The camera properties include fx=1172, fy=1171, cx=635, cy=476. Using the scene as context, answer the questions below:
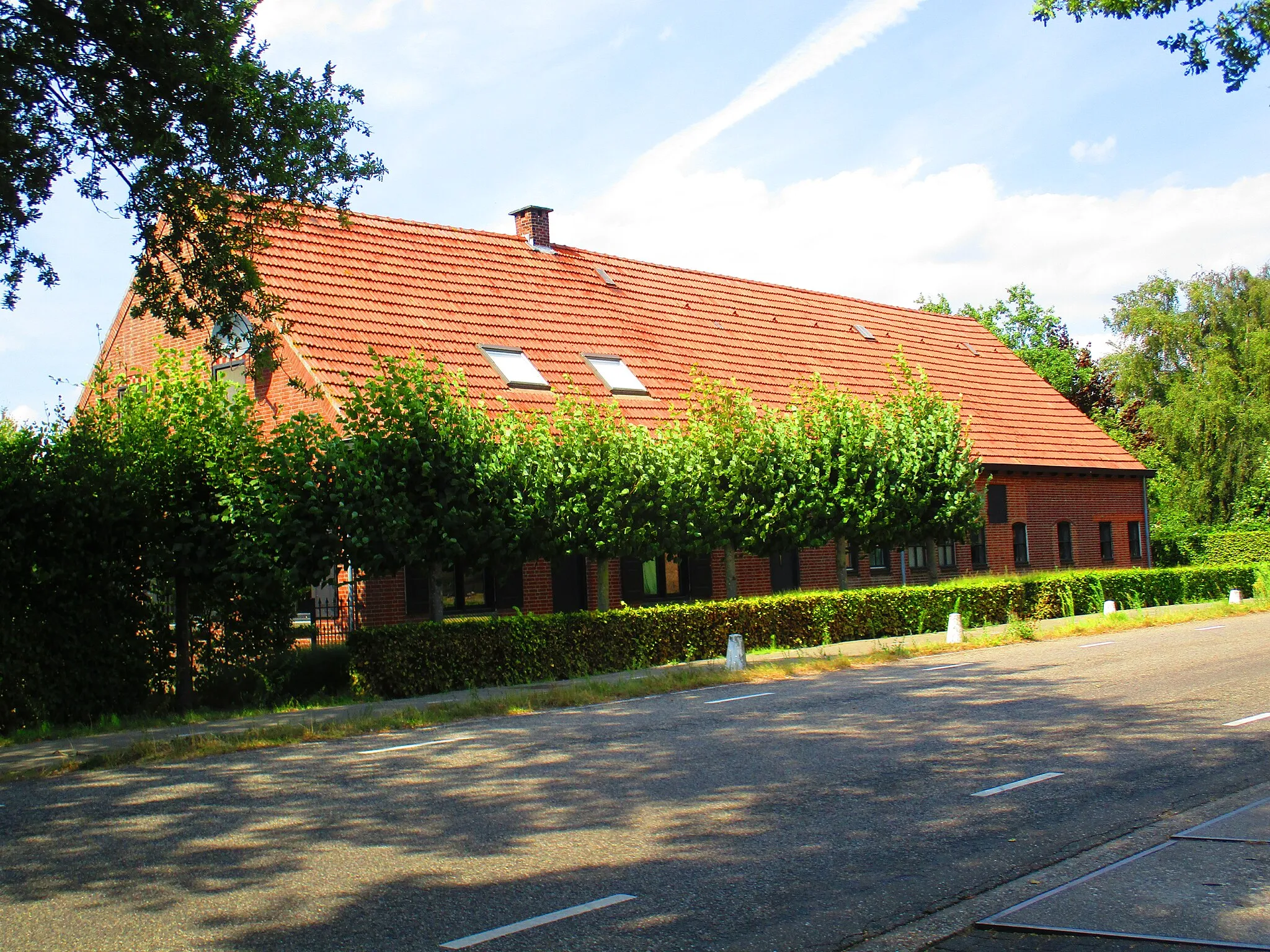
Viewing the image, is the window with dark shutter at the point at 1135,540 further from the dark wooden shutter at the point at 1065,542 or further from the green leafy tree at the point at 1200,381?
the green leafy tree at the point at 1200,381

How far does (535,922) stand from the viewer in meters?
5.26

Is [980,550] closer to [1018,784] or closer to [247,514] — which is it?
[247,514]

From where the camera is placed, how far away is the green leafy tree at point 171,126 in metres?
11.7

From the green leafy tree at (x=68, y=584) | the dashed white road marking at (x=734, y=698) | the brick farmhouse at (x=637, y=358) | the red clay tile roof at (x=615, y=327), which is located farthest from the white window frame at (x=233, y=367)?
the dashed white road marking at (x=734, y=698)

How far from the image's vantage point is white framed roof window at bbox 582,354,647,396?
2592 cm

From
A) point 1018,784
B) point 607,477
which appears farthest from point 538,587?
point 1018,784

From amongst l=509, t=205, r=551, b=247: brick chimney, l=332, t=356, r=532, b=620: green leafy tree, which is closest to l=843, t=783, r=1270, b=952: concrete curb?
l=332, t=356, r=532, b=620: green leafy tree

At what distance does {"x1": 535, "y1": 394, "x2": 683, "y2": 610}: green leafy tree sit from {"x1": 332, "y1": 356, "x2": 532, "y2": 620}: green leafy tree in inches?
25.1

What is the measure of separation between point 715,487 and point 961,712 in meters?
10.0

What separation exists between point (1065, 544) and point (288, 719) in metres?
27.1

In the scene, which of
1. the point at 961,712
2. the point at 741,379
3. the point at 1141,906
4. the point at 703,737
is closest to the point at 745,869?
the point at 1141,906

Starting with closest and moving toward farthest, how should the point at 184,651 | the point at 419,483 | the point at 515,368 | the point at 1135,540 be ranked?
the point at 184,651 < the point at 419,483 < the point at 515,368 < the point at 1135,540

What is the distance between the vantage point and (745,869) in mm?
6059

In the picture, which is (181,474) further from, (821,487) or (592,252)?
(592,252)
